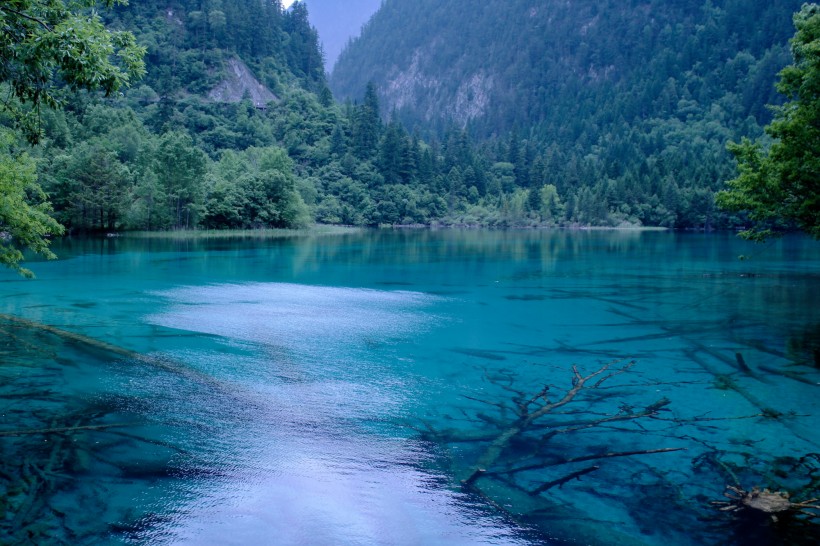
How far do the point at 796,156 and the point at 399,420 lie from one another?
2019 centimetres

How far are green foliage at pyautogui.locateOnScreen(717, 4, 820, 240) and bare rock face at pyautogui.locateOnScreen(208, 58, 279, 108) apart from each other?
149 metres

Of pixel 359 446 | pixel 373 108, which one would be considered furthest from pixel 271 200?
pixel 359 446

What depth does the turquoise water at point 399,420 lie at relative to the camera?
7992 millimetres

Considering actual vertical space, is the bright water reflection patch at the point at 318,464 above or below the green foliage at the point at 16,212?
below

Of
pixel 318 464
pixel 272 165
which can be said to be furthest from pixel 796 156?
pixel 272 165

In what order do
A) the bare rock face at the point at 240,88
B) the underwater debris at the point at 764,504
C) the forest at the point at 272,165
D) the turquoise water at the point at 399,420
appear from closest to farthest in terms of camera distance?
1. the turquoise water at the point at 399,420
2. the underwater debris at the point at 764,504
3. the forest at the point at 272,165
4. the bare rock face at the point at 240,88

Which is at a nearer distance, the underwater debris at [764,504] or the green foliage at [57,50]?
the underwater debris at [764,504]

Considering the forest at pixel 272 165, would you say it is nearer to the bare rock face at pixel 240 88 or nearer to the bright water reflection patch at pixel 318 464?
the bare rock face at pixel 240 88

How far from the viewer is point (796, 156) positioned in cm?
2397

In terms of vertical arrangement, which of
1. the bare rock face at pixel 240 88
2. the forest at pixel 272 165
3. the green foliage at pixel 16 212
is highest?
the bare rock face at pixel 240 88

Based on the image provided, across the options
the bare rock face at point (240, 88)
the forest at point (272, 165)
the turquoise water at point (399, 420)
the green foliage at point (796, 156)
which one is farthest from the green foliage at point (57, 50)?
the bare rock face at point (240, 88)

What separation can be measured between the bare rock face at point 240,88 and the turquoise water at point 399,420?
14536 centimetres

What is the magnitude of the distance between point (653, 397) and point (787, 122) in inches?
637

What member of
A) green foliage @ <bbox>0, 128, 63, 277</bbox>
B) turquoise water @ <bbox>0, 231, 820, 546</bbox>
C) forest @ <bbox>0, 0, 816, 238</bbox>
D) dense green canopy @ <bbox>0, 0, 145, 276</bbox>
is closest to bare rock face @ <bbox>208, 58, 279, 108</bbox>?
forest @ <bbox>0, 0, 816, 238</bbox>
